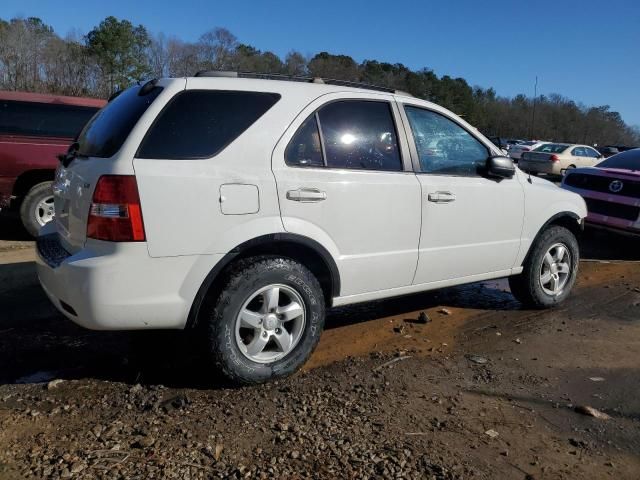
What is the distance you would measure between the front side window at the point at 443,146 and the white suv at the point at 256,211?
1 cm

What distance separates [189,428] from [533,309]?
3.56 metres

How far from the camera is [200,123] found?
3203 millimetres

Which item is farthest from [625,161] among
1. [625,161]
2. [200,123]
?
[200,123]

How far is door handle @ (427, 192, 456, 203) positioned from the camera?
4.03 metres

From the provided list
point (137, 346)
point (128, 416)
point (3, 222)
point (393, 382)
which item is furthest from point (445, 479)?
point (3, 222)

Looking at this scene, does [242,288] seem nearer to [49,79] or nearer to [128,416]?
[128,416]

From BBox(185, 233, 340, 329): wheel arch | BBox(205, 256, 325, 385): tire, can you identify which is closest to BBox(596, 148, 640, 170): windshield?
BBox(185, 233, 340, 329): wheel arch

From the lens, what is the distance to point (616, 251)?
8.23 m

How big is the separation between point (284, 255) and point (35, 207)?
17.2ft

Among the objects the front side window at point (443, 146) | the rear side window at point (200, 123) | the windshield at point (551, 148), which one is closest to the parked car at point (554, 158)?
the windshield at point (551, 148)

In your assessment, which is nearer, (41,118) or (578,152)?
(41,118)

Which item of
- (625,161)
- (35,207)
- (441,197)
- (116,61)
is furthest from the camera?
(116,61)

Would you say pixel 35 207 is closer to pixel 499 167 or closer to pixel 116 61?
pixel 499 167

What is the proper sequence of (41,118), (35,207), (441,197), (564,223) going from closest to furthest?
(441,197) < (564,223) < (35,207) < (41,118)
